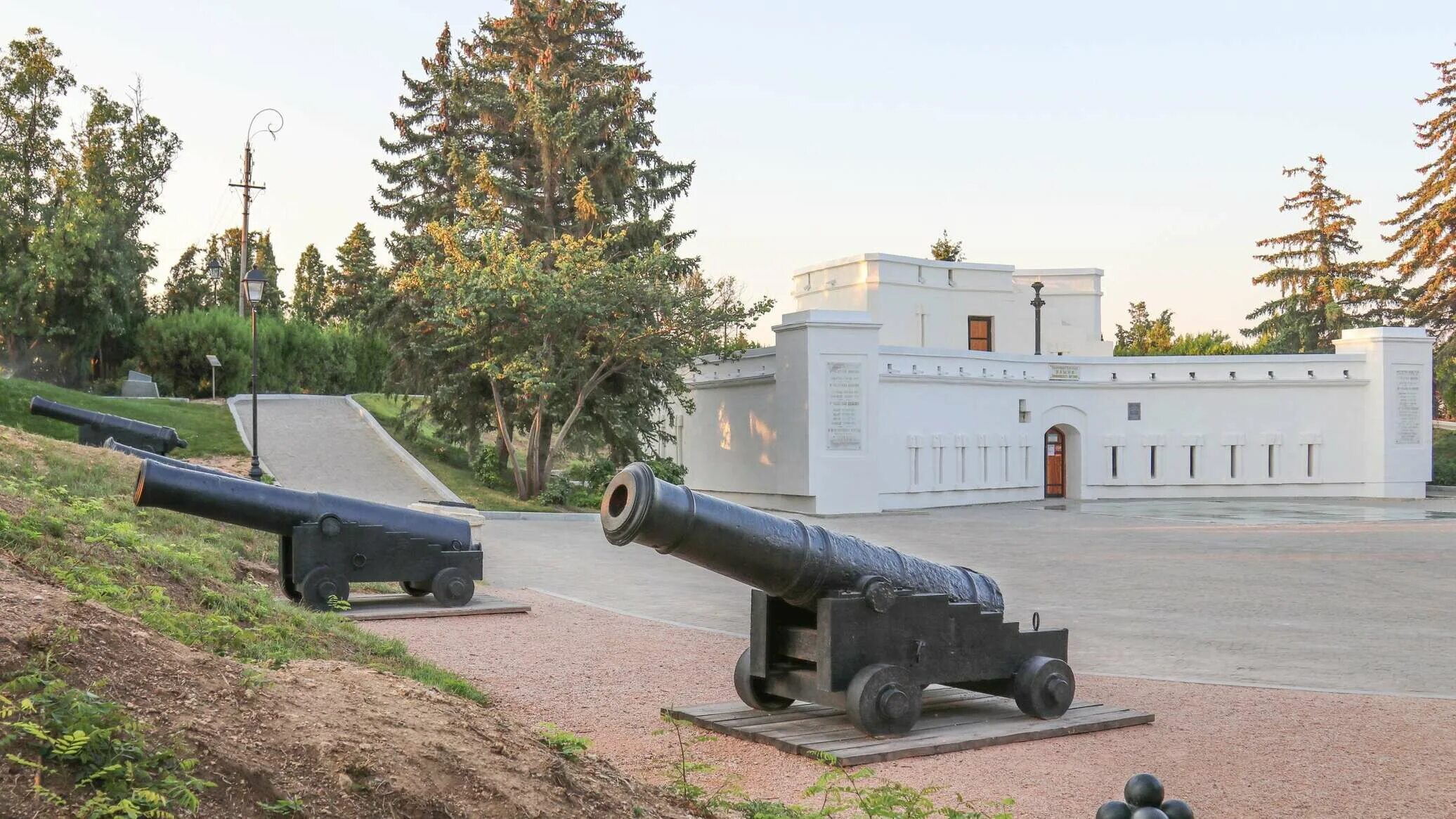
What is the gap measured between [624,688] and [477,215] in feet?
75.8

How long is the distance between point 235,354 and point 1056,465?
2614 cm

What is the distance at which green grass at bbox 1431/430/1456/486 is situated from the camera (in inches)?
1662

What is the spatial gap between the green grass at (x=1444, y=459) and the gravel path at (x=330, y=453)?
105 feet

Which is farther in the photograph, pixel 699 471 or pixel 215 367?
pixel 215 367

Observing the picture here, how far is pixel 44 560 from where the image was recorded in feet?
23.1

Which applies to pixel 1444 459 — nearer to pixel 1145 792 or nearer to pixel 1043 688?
pixel 1043 688

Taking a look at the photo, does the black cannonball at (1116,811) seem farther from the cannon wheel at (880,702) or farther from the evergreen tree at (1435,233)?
the evergreen tree at (1435,233)

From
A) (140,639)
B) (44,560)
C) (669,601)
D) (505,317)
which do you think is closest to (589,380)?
(505,317)

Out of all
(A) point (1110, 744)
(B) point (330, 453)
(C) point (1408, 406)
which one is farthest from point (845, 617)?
(C) point (1408, 406)

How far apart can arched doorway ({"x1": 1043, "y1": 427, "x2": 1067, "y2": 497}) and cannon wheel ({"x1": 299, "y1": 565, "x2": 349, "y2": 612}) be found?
31155 mm

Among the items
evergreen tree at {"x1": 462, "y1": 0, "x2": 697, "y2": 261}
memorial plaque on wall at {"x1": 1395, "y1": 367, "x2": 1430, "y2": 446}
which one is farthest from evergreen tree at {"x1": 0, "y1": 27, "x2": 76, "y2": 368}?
memorial plaque on wall at {"x1": 1395, "y1": 367, "x2": 1430, "y2": 446}

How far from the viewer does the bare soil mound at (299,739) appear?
381 centimetres

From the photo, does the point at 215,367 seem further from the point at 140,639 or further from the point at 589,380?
the point at 140,639

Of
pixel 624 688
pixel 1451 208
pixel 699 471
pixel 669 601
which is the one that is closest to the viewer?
pixel 624 688
